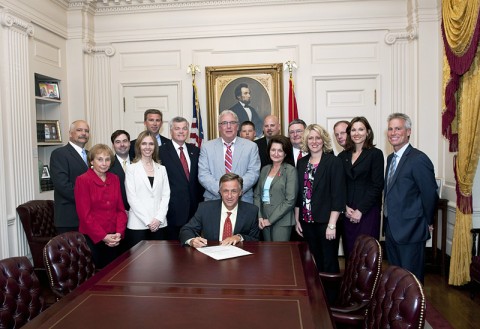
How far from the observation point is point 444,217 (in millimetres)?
4617

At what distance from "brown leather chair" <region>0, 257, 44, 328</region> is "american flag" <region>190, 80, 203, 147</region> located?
365 centimetres

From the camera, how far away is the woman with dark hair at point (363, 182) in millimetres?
3410

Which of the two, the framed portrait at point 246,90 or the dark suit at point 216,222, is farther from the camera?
the framed portrait at point 246,90

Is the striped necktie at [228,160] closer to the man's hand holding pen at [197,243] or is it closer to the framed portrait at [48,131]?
the man's hand holding pen at [197,243]

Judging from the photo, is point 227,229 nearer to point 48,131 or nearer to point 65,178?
point 65,178

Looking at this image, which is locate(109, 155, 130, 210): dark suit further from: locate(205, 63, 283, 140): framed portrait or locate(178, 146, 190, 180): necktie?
locate(205, 63, 283, 140): framed portrait

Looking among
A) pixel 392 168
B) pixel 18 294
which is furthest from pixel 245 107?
pixel 18 294

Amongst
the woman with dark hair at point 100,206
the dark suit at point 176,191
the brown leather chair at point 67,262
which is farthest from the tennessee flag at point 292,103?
the brown leather chair at point 67,262

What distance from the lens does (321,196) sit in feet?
11.1

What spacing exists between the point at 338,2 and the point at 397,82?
1330 mm

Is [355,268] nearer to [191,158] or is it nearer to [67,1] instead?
[191,158]

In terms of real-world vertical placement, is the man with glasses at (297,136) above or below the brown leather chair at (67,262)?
above

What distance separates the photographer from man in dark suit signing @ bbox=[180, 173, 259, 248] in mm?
2945

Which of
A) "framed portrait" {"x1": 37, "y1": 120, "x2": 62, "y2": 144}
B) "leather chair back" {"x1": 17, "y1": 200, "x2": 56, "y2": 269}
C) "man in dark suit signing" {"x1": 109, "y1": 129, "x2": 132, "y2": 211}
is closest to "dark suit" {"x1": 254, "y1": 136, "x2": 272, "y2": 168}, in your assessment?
"man in dark suit signing" {"x1": 109, "y1": 129, "x2": 132, "y2": 211}
